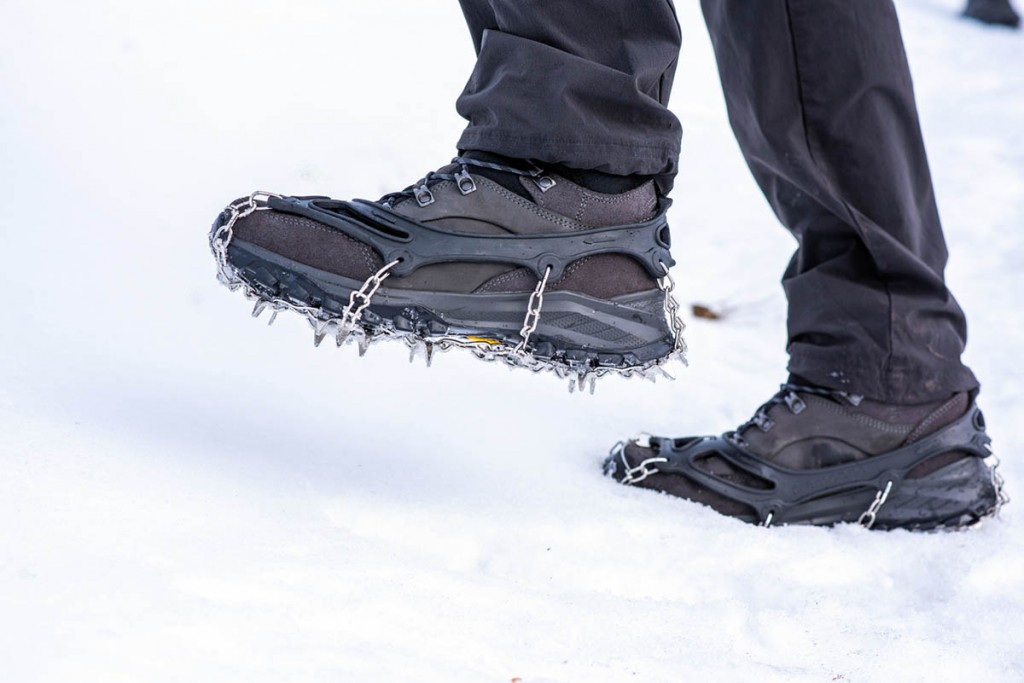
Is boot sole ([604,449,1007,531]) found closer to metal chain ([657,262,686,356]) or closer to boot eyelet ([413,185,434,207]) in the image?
metal chain ([657,262,686,356])

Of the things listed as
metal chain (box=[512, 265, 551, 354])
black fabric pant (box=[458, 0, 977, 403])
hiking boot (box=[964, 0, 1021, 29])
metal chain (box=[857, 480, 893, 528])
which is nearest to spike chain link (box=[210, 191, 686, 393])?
metal chain (box=[512, 265, 551, 354])

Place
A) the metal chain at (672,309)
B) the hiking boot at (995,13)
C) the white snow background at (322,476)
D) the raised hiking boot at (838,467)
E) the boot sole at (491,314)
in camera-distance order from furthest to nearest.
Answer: the hiking boot at (995,13) → the raised hiking boot at (838,467) → the metal chain at (672,309) → the boot sole at (491,314) → the white snow background at (322,476)

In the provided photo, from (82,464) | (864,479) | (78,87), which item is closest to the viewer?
(82,464)

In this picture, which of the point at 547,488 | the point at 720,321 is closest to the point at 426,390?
the point at 547,488

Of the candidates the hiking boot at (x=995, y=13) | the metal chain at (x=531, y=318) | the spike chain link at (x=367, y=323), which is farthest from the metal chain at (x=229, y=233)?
the hiking boot at (x=995, y=13)

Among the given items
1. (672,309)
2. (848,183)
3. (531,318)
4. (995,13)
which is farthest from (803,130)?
(995,13)

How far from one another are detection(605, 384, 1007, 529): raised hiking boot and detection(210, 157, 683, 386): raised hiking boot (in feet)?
0.84

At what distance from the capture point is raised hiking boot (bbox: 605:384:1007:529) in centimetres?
145

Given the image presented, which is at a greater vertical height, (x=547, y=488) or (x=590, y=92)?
(x=590, y=92)

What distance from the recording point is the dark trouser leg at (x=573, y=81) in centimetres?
117

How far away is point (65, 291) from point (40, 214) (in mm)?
358

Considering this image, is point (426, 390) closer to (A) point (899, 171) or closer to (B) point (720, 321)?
(A) point (899, 171)

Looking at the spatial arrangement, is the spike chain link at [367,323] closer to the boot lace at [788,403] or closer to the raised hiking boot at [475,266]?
the raised hiking boot at [475,266]

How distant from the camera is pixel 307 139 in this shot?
2.81 meters
